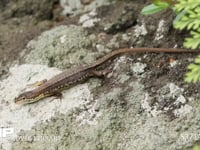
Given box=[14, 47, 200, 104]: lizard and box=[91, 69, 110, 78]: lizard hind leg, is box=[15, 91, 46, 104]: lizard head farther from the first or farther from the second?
box=[91, 69, 110, 78]: lizard hind leg

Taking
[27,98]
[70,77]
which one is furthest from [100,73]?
[27,98]

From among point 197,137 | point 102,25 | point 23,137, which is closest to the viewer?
point 197,137

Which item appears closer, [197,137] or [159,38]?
[197,137]

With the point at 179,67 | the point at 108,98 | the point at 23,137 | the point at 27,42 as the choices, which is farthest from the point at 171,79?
the point at 27,42

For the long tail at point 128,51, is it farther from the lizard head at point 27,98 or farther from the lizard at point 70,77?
the lizard head at point 27,98

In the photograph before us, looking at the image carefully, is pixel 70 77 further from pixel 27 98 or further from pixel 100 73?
pixel 27 98

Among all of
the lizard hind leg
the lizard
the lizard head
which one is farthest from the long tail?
the lizard head

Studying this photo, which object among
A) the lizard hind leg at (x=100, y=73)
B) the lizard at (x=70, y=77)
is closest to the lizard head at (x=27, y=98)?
the lizard at (x=70, y=77)

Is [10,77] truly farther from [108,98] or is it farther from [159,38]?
[159,38]
